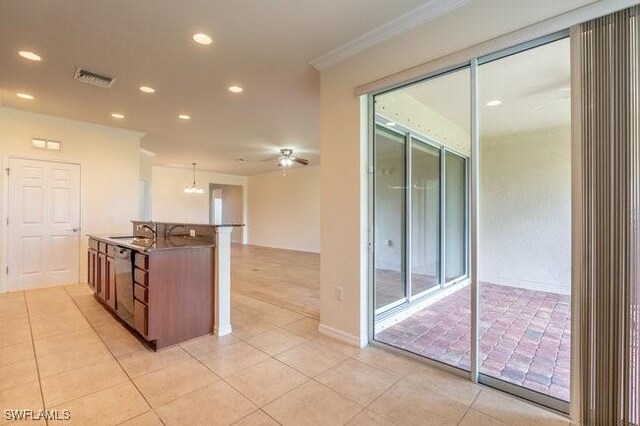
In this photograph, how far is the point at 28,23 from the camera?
2449 mm

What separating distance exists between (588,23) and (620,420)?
2.23m

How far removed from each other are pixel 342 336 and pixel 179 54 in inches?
127

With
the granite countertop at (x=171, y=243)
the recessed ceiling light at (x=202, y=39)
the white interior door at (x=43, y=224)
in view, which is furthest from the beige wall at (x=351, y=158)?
the white interior door at (x=43, y=224)

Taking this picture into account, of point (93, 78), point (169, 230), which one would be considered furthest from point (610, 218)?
point (93, 78)

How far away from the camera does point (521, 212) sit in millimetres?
4090

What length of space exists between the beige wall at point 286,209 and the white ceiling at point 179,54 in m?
4.46

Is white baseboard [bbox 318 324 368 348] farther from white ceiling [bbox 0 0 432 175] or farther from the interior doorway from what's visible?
the interior doorway

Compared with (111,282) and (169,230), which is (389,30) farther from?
(111,282)

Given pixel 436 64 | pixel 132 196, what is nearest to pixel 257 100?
pixel 436 64

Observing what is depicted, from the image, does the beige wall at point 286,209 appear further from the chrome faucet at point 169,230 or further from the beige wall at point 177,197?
the chrome faucet at point 169,230

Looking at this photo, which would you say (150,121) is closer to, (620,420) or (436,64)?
(436,64)

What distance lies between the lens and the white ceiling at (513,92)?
8.42ft

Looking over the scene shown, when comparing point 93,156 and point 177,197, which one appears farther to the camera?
point 177,197

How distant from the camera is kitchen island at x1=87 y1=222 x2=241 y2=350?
8.78 ft
